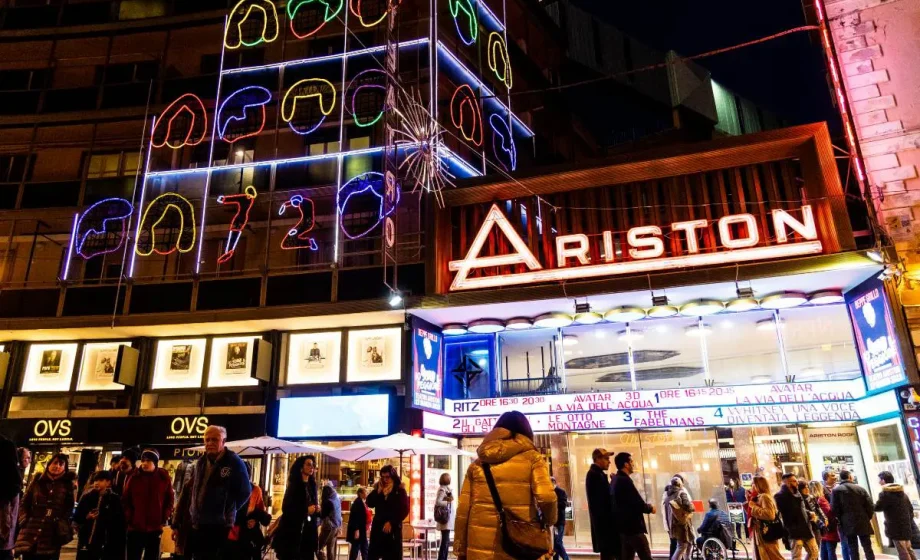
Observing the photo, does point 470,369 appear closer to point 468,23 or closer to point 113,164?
point 468,23

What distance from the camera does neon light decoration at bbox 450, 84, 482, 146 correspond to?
56.4ft

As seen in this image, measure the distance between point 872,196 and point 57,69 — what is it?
26.5 m

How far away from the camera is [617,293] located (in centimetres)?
1381

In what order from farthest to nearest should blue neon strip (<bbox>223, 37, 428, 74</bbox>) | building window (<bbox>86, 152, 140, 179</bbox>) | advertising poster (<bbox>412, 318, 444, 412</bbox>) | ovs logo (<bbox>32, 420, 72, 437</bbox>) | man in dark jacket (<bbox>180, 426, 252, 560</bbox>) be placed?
building window (<bbox>86, 152, 140, 179</bbox>) → blue neon strip (<bbox>223, 37, 428, 74</bbox>) → ovs logo (<bbox>32, 420, 72, 437</bbox>) → advertising poster (<bbox>412, 318, 444, 412</bbox>) → man in dark jacket (<bbox>180, 426, 252, 560</bbox>)

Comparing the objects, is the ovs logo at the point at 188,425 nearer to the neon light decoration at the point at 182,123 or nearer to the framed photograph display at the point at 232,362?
the framed photograph display at the point at 232,362

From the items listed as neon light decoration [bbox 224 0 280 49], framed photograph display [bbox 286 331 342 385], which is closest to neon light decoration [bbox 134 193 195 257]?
framed photograph display [bbox 286 331 342 385]

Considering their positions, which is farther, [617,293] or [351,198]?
[351,198]

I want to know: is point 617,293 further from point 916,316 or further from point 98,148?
point 98,148

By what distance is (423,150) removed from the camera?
13.5 meters

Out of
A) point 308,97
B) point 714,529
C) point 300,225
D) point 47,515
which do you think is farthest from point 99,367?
point 714,529

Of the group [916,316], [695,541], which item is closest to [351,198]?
[695,541]

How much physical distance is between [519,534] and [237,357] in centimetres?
1438

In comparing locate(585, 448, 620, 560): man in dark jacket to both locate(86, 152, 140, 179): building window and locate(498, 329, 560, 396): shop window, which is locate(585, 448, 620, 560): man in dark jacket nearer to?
locate(498, 329, 560, 396): shop window

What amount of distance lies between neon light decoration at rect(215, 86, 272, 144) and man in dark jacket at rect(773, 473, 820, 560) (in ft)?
52.7
